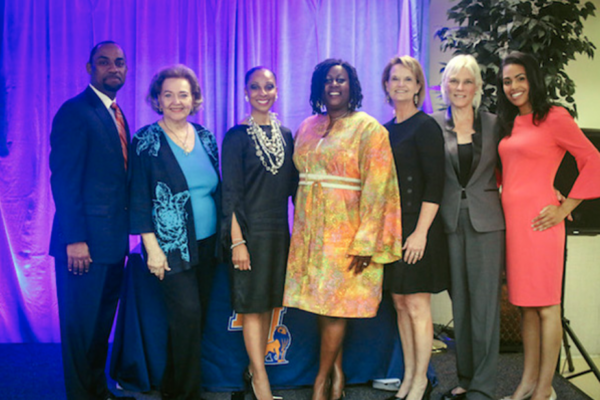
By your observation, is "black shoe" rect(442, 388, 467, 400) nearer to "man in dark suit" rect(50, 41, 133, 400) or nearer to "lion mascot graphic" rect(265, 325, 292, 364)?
"lion mascot graphic" rect(265, 325, 292, 364)

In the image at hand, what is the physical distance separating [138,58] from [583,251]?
3580 millimetres

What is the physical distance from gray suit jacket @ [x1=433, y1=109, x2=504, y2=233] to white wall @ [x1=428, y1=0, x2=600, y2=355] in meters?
1.45

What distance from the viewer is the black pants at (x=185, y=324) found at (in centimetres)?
221

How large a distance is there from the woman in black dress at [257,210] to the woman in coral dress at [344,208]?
12 centimetres

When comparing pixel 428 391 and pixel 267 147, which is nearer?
pixel 267 147

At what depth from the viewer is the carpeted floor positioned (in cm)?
252

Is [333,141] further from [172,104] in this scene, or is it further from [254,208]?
[172,104]

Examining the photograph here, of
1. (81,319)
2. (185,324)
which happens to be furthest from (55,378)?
(185,324)

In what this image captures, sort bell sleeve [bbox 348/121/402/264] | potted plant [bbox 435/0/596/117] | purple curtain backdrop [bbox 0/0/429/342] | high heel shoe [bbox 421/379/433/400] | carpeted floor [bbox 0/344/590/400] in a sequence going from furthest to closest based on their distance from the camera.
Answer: purple curtain backdrop [bbox 0/0/429/342]
potted plant [bbox 435/0/596/117]
carpeted floor [bbox 0/344/590/400]
high heel shoe [bbox 421/379/433/400]
bell sleeve [bbox 348/121/402/264]

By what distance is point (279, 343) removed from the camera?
8.39 ft

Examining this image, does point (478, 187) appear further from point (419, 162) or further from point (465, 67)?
point (465, 67)

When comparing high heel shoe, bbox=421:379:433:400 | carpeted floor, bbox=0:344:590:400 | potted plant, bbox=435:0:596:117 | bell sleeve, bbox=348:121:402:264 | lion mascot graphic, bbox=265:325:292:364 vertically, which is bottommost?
carpeted floor, bbox=0:344:590:400

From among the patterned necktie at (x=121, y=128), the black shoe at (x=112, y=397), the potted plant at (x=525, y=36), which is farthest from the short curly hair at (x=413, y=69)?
the black shoe at (x=112, y=397)

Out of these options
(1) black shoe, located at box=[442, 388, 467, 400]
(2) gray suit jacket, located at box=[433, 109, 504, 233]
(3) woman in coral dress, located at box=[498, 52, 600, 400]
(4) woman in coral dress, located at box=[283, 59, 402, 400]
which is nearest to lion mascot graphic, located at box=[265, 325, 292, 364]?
(4) woman in coral dress, located at box=[283, 59, 402, 400]
